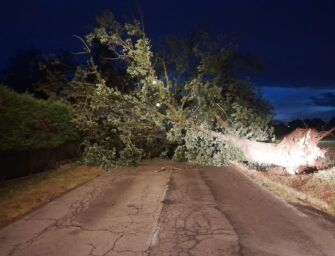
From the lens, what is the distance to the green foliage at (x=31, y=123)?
48.5 feet

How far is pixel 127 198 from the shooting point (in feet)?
37.3

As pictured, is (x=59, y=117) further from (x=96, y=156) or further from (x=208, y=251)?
(x=208, y=251)

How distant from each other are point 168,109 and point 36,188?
7.59 meters

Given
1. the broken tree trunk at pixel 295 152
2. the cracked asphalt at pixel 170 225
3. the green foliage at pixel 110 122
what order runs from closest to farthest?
the cracked asphalt at pixel 170 225 → the broken tree trunk at pixel 295 152 → the green foliage at pixel 110 122

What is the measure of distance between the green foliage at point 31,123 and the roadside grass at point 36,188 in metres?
1.17

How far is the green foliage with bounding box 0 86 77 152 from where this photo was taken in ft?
48.5

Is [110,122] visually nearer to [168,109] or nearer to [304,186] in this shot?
[168,109]

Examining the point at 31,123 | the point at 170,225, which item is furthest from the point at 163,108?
the point at 170,225

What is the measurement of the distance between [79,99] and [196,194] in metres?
10.5

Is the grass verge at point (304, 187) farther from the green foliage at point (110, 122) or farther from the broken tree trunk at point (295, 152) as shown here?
the green foliage at point (110, 122)

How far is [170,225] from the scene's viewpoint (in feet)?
27.2

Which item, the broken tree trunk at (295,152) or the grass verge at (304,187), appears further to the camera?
the broken tree trunk at (295,152)

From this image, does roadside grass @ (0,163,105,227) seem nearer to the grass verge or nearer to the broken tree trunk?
the grass verge

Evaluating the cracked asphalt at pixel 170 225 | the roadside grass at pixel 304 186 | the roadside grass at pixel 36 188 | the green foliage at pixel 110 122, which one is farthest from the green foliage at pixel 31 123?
the roadside grass at pixel 304 186
